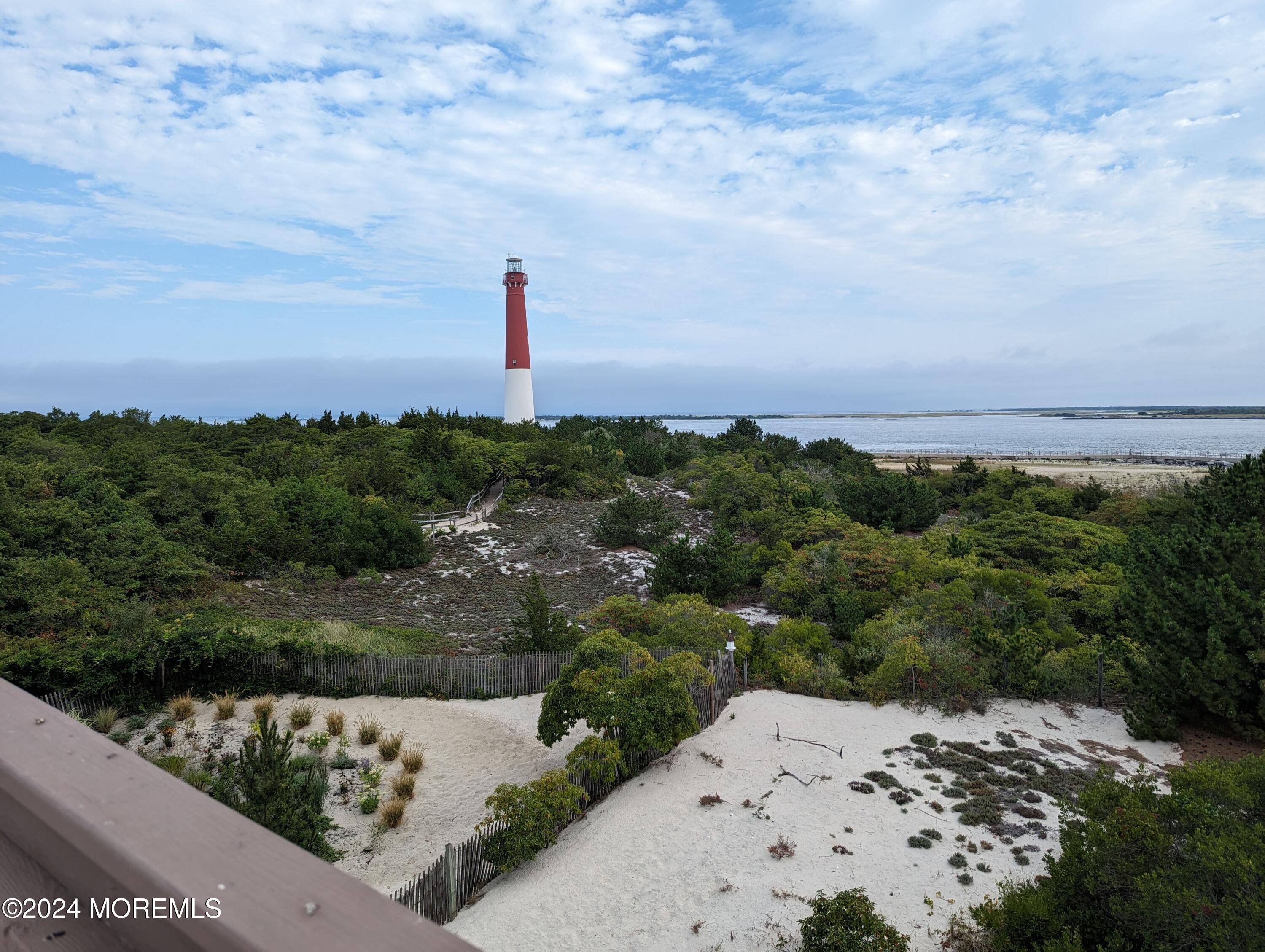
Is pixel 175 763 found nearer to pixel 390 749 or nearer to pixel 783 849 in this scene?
pixel 390 749

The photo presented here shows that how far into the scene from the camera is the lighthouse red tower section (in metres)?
41.6

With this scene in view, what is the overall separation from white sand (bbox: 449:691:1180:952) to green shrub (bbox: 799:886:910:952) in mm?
780

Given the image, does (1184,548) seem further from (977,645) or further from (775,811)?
(775,811)

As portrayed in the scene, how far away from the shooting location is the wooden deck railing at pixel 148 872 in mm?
677

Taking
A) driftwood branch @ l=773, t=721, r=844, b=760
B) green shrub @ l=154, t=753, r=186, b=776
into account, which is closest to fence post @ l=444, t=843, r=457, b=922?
green shrub @ l=154, t=753, r=186, b=776

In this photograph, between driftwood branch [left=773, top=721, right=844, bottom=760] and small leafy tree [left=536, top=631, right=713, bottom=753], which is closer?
small leafy tree [left=536, top=631, right=713, bottom=753]

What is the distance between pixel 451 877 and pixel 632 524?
18.1 meters

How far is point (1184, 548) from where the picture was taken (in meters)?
11.5

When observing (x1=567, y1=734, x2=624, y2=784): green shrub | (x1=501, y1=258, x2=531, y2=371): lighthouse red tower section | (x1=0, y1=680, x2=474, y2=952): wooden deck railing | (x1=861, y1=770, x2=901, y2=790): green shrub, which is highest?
(x1=501, y1=258, x2=531, y2=371): lighthouse red tower section

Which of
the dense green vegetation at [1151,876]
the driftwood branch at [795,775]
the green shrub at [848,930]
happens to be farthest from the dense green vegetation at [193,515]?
the dense green vegetation at [1151,876]

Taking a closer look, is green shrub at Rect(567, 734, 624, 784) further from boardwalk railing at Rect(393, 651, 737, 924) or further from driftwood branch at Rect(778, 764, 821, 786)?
driftwood branch at Rect(778, 764, 821, 786)

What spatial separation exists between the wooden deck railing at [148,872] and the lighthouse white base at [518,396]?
1717 inches

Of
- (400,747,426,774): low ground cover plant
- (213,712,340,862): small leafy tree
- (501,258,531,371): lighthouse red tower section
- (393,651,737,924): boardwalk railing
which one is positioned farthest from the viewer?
(501,258,531,371): lighthouse red tower section

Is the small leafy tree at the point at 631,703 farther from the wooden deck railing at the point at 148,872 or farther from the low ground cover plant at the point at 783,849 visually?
the wooden deck railing at the point at 148,872
